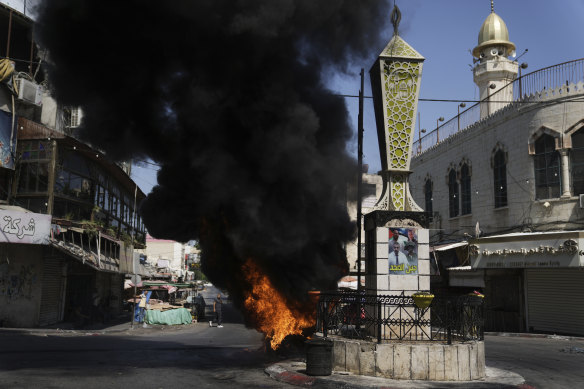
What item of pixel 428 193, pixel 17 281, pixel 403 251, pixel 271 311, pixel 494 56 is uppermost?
pixel 494 56

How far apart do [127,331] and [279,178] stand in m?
13.1

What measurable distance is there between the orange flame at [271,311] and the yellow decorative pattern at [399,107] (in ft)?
16.4

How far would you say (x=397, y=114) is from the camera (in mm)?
13102

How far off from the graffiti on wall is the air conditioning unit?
7.88 meters

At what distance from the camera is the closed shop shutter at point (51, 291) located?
21.1 m

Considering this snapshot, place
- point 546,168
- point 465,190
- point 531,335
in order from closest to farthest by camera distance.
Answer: point 531,335 < point 546,168 < point 465,190

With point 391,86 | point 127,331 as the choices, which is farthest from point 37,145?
point 391,86

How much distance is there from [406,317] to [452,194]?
18.4 meters

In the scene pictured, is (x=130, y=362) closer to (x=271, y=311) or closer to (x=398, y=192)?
(x=271, y=311)

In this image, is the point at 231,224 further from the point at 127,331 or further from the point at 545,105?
the point at 545,105

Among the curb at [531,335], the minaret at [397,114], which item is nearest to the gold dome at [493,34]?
the curb at [531,335]

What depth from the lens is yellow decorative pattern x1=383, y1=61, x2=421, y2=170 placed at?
42.9 feet

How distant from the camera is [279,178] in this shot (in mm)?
12820

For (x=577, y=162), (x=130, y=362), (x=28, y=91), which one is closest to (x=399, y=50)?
(x=130, y=362)
